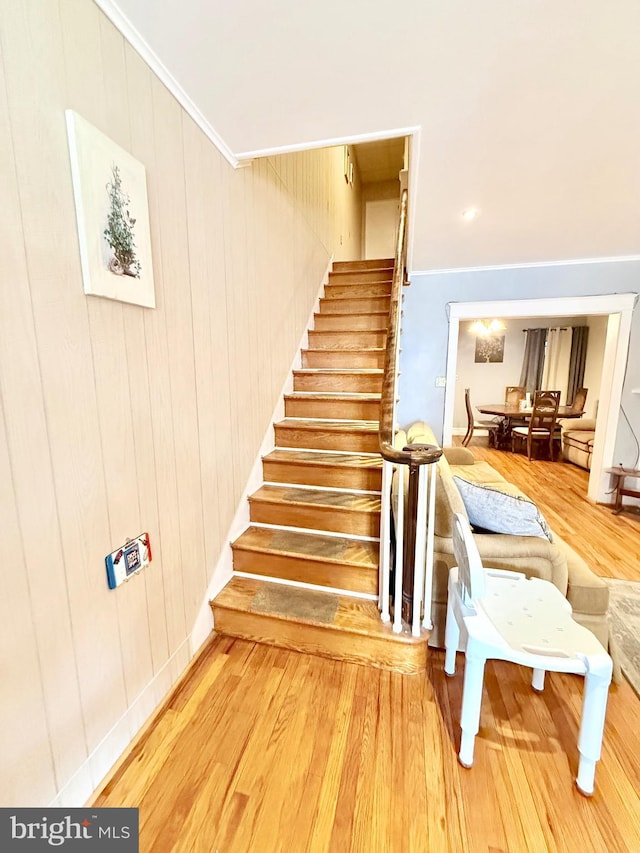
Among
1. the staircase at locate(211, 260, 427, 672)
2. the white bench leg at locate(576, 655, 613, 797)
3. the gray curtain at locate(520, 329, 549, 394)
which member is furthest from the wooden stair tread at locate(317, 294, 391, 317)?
the gray curtain at locate(520, 329, 549, 394)

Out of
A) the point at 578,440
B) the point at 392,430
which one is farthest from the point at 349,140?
the point at 578,440

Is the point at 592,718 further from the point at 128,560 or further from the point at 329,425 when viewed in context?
the point at 329,425

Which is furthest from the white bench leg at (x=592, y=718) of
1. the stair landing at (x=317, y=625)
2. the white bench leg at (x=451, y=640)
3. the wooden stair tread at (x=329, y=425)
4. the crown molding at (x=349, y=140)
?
the crown molding at (x=349, y=140)

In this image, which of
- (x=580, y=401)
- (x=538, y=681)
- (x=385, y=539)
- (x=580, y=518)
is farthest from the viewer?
(x=580, y=401)

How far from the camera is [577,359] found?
274 inches

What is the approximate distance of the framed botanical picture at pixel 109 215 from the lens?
3.50ft

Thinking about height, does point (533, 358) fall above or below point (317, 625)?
above

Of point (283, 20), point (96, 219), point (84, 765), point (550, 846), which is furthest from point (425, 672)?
point (283, 20)

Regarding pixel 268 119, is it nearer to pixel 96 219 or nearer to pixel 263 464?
pixel 96 219

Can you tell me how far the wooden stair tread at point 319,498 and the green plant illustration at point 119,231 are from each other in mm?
1484

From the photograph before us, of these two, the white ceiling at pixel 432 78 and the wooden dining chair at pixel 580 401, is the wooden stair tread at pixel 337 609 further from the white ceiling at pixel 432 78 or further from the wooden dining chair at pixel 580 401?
the wooden dining chair at pixel 580 401

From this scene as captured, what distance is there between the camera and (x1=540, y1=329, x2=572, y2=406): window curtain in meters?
7.02

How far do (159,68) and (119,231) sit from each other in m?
0.67

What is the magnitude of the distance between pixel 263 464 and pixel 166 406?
1115 mm
